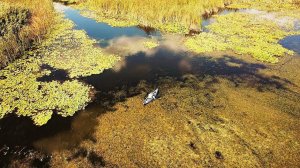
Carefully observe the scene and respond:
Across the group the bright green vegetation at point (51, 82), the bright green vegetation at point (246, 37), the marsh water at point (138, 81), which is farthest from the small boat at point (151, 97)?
the bright green vegetation at point (246, 37)

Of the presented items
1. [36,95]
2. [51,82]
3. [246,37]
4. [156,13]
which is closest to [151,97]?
[51,82]

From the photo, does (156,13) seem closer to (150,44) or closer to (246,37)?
(150,44)

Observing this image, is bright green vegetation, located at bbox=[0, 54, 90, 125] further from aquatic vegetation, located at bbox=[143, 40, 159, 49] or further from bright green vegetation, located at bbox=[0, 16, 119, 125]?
aquatic vegetation, located at bbox=[143, 40, 159, 49]

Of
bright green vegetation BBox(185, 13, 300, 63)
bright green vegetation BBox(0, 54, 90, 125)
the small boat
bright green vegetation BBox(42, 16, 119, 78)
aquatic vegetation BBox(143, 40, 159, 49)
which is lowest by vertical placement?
bright green vegetation BBox(0, 54, 90, 125)

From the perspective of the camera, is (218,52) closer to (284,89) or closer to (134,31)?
(284,89)

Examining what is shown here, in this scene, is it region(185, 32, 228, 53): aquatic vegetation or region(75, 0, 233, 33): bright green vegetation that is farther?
region(75, 0, 233, 33): bright green vegetation

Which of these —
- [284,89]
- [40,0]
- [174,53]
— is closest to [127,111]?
[174,53]

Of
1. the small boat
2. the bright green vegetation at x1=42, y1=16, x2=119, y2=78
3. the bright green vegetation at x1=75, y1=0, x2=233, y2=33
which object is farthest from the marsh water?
the bright green vegetation at x1=75, y1=0, x2=233, y2=33
